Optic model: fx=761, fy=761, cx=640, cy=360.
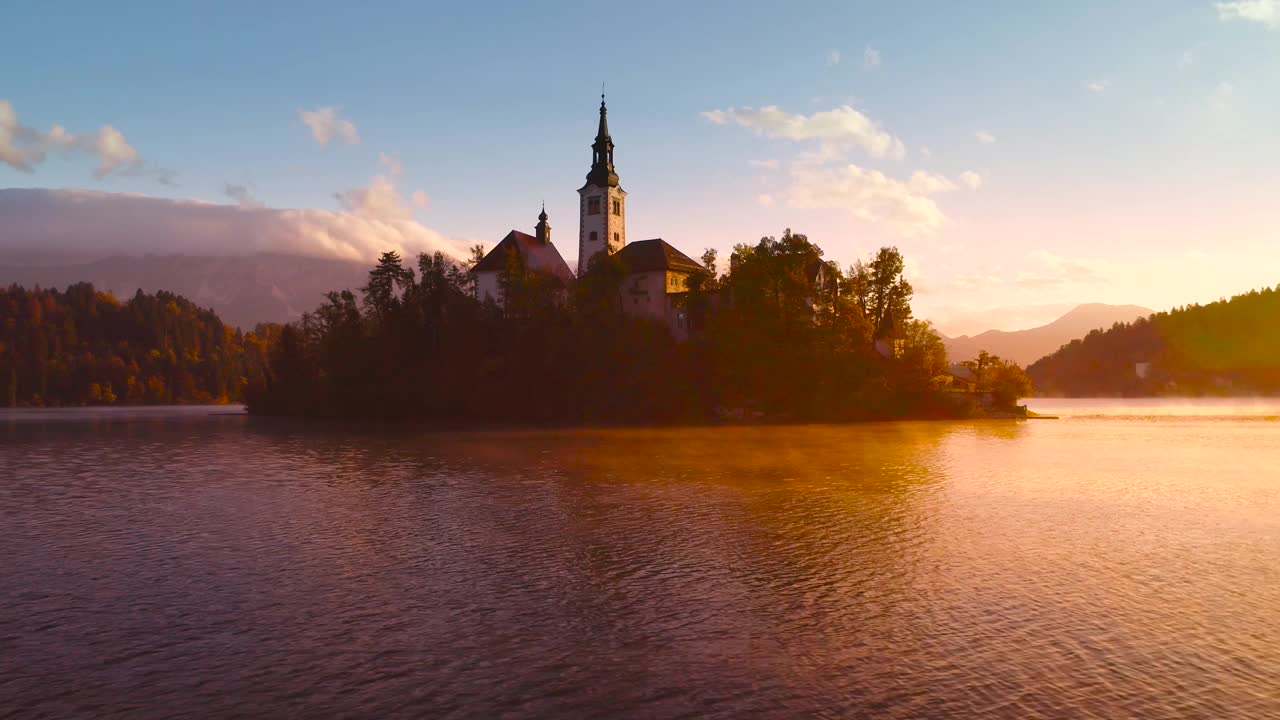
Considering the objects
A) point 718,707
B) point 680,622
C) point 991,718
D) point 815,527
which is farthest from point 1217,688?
point 815,527

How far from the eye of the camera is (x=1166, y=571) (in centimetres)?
1939

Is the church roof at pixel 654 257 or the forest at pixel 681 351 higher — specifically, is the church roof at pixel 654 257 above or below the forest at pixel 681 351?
above

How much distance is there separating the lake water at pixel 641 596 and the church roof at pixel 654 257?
275 feet

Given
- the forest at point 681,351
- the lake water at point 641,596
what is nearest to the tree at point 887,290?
the forest at point 681,351

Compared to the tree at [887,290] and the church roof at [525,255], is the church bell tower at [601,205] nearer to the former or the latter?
the church roof at [525,255]

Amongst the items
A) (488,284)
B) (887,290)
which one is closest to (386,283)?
(488,284)

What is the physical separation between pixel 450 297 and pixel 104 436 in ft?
152

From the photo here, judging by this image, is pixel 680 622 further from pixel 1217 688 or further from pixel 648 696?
pixel 1217 688

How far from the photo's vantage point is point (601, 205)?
12650cm

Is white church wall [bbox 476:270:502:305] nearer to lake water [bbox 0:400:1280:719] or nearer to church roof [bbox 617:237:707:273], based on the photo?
church roof [bbox 617:237:707:273]

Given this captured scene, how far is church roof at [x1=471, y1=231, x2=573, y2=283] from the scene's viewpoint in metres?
126

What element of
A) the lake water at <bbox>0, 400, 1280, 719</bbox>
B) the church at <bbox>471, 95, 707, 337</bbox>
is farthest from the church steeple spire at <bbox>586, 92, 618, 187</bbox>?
the lake water at <bbox>0, 400, 1280, 719</bbox>

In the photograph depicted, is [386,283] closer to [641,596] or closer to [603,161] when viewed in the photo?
[603,161]

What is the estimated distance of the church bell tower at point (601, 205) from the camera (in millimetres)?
126250
